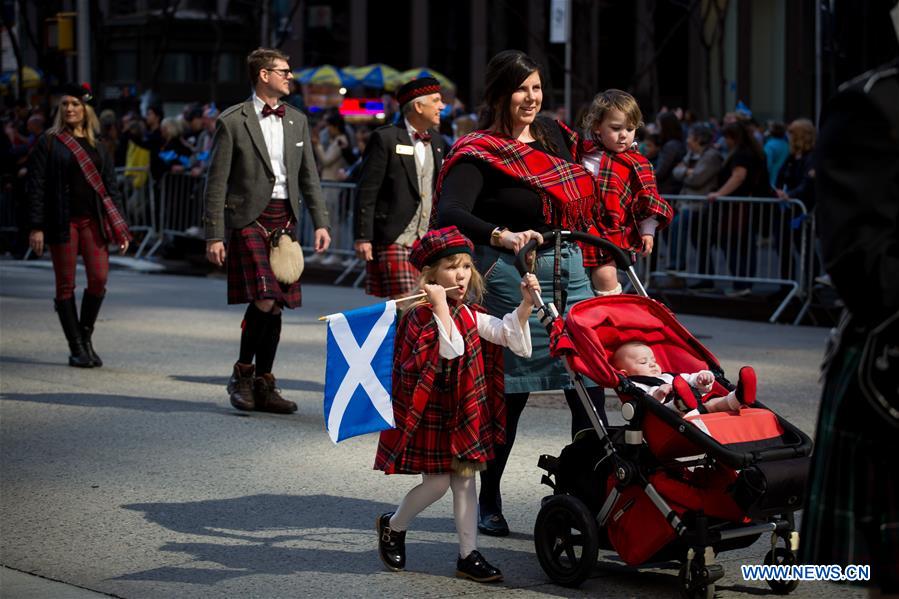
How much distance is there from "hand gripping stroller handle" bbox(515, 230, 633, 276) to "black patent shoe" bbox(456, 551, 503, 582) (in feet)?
3.41

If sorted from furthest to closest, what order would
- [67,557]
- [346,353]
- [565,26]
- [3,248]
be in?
1. [3,248]
2. [565,26]
3. [67,557]
4. [346,353]

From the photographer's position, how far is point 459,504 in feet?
18.1

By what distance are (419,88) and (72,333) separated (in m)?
3.52

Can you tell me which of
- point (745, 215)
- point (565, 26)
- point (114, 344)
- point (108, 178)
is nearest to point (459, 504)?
point (108, 178)

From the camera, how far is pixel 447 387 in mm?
5484

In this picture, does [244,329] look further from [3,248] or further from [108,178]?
[3,248]

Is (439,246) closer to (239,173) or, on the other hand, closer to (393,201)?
(239,173)

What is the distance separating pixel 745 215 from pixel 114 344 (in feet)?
20.1

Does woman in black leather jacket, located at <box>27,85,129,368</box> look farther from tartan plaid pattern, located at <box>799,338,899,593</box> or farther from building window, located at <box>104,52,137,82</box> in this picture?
building window, located at <box>104,52,137,82</box>

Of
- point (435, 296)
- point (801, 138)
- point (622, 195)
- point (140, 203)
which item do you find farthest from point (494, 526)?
point (140, 203)

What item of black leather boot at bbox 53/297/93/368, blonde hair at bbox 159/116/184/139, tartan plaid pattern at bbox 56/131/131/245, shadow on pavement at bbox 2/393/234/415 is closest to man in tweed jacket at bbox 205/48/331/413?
shadow on pavement at bbox 2/393/234/415

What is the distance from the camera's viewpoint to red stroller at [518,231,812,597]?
5066mm

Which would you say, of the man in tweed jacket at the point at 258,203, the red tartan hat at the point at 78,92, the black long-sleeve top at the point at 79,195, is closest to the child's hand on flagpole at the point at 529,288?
the man in tweed jacket at the point at 258,203

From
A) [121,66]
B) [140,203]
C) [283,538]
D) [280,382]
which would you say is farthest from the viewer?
[121,66]
